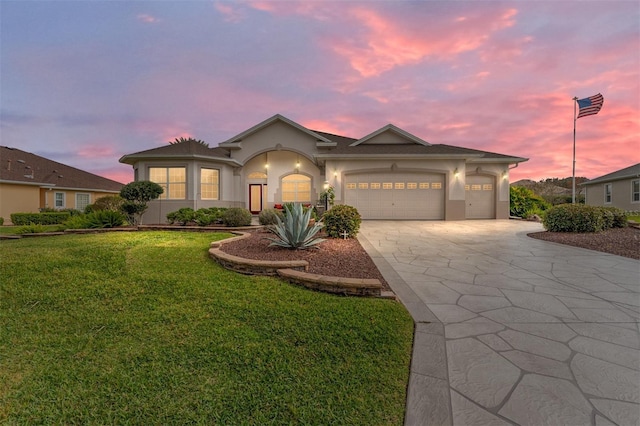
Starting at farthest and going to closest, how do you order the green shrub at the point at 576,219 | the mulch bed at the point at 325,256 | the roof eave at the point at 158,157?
the roof eave at the point at 158,157 → the green shrub at the point at 576,219 → the mulch bed at the point at 325,256

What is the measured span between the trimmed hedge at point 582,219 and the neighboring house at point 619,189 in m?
13.9

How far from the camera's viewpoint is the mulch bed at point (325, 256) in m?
4.38

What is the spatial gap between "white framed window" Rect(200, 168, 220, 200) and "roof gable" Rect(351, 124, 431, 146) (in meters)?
8.86

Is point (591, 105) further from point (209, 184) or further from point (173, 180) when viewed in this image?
point (173, 180)

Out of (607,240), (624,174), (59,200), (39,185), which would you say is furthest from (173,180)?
(624,174)

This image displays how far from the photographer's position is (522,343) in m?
2.50

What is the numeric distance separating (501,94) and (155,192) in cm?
1815

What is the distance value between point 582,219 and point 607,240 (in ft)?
4.29

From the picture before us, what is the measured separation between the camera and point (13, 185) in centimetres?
1677

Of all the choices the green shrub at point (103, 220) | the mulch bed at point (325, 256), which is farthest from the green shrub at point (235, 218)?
the green shrub at point (103, 220)

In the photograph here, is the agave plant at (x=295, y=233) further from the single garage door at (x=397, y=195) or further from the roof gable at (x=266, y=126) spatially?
the roof gable at (x=266, y=126)

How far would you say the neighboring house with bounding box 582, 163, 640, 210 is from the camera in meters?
18.7

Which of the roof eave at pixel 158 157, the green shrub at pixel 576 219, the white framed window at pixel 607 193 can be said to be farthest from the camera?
the white framed window at pixel 607 193

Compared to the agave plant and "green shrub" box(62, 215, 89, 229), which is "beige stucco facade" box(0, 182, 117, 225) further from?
the agave plant
